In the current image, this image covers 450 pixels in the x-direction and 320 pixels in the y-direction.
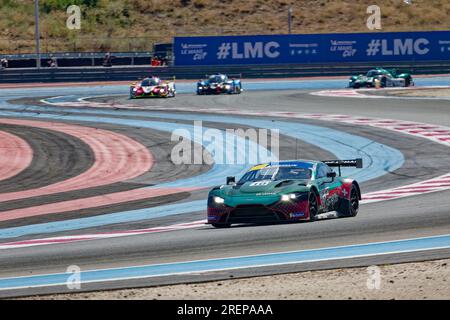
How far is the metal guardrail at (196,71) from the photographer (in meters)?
65.1

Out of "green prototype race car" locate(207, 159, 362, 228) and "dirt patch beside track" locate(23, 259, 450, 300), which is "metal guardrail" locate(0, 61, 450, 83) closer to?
"green prototype race car" locate(207, 159, 362, 228)

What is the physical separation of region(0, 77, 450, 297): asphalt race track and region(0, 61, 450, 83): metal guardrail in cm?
1402

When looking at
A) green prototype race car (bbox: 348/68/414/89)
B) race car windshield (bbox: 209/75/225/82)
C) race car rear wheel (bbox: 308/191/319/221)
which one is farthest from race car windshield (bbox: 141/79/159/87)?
race car rear wheel (bbox: 308/191/319/221)

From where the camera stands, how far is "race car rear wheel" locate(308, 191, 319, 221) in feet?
58.2

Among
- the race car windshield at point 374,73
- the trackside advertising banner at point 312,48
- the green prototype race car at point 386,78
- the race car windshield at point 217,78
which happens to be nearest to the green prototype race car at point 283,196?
the race car windshield at point 217,78

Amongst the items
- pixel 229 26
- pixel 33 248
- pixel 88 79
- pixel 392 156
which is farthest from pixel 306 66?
pixel 33 248

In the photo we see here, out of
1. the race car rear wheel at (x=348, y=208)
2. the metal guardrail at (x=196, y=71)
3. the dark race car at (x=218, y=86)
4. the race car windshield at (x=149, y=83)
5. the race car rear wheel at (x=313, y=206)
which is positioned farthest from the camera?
the metal guardrail at (x=196, y=71)

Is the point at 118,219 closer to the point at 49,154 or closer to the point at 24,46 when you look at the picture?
the point at 49,154

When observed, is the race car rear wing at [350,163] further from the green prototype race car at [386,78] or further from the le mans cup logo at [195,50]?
the le mans cup logo at [195,50]

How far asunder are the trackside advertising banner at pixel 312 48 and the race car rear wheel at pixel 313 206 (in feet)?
163

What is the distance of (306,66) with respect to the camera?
219 feet

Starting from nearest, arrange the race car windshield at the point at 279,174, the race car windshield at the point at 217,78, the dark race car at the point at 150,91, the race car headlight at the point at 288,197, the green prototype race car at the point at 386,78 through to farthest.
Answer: the race car headlight at the point at 288,197 < the race car windshield at the point at 279,174 < the dark race car at the point at 150,91 < the race car windshield at the point at 217,78 < the green prototype race car at the point at 386,78

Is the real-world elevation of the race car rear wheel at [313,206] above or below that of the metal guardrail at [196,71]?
below

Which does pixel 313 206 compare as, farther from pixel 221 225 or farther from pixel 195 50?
pixel 195 50
